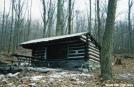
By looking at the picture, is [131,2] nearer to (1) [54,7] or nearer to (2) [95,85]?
(1) [54,7]

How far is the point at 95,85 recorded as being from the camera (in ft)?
29.1

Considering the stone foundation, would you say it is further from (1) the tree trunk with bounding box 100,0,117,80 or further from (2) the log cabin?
(1) the tree trunk with bounding box 100,0,117,80

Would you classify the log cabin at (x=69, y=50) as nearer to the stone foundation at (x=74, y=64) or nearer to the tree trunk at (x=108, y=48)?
the stone foundation at (x=74, y=64)

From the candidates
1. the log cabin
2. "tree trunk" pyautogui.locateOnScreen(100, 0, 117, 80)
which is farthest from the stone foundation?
"tree trunk" pyautogui.locateOnScreen(100, 0, 117, 80)

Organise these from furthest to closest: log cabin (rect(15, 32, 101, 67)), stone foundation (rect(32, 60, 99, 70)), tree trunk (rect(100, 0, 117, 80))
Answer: log cabin (rect(15, 32, 101, 67)) < stone foundation (rect(32, 60, 99, 70)) < tree trunk (rect(100, 0, 117, 80))

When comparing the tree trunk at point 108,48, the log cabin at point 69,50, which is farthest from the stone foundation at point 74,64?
the tree trunk at point 108,48

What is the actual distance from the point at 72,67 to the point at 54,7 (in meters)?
20.1

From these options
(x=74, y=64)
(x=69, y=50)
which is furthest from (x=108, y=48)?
(x=69, y=50)

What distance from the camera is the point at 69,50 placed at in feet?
56.7

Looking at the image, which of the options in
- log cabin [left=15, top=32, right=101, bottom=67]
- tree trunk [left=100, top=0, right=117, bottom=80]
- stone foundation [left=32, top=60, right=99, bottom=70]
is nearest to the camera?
tree trunk [left=100, top=0, right=117, bottom=80]

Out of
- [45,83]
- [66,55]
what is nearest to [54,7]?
[66,55]

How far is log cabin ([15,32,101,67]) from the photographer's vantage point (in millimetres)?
16266

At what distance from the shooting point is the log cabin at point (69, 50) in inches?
640

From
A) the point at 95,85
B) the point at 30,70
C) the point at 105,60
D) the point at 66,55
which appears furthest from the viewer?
the point at 66,55
